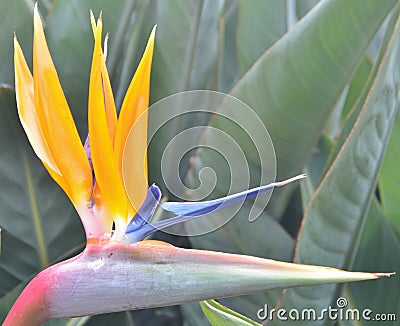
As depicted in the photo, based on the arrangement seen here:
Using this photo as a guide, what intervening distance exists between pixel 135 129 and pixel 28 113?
0.30 feet

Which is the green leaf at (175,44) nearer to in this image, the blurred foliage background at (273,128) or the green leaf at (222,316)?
the blurred foliage background at (273,128)

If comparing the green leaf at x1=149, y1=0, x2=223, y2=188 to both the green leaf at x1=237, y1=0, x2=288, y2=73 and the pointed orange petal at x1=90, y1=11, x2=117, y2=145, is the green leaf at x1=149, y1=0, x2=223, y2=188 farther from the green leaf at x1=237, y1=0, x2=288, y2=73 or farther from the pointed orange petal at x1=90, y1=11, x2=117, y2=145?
the pointed orange petal at x1=90, y1=11, x2=117, y2=145

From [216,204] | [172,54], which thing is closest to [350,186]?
[216,204]

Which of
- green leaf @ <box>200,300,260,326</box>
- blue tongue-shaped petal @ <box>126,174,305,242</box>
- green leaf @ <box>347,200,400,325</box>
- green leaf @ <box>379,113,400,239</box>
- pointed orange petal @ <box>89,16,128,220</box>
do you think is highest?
pointed orange petal @ <box>89,16,128,220</box>

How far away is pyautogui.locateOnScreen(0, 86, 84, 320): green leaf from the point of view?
0.87 m

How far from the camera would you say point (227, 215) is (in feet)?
2.94

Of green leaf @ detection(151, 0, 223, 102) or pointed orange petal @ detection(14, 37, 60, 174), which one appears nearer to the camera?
pointed orange petal @ detection(14, 37, 60, 174)

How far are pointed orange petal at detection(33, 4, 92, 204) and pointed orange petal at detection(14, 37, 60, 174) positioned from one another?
24mm

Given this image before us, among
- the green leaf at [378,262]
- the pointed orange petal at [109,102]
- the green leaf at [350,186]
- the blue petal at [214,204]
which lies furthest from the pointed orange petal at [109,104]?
the green leaf at [378,262]

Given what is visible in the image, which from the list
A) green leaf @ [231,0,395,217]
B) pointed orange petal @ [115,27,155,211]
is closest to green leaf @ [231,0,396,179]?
green leaf @ [231,0,395,217]

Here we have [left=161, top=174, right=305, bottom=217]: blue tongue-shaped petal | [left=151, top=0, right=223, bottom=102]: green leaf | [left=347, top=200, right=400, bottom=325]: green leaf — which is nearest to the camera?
[left=161, top=174, right=305, bottom=217]: blue tongue-shaped petal

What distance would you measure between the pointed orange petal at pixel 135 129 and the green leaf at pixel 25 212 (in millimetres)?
380

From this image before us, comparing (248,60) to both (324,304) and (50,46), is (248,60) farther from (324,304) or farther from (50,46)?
(324,304)

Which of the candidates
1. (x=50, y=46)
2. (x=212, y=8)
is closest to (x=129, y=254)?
(x=50, y=46)
